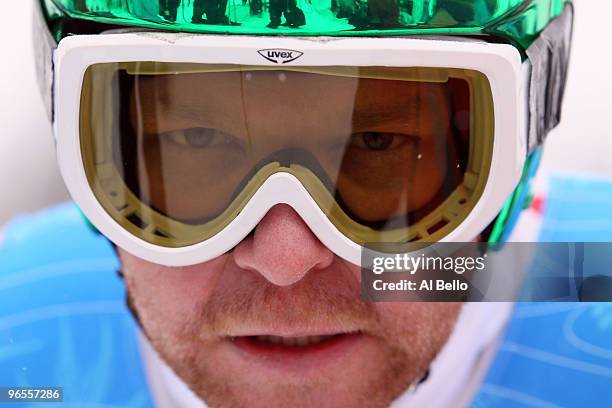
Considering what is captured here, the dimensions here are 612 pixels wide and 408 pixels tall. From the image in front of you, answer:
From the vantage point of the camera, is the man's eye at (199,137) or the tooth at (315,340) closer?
the man's eye at (199,137)

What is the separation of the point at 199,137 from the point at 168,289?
0.78ft

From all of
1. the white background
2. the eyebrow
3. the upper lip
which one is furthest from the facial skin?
the white background

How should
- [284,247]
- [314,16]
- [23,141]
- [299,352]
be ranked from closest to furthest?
1. [314,16]
2. [284,247]
3. [299,352]
4. [23,141]

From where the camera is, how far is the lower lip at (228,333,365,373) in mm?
983

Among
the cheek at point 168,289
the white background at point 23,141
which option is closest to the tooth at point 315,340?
the cheek at point 168,289

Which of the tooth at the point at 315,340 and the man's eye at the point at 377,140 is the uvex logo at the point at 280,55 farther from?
the tooth at the point at 315,340

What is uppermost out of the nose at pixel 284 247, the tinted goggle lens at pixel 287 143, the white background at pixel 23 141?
the tinted goggle lens at pixel 287 143

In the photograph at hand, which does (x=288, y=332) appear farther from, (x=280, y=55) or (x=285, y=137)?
(x=280, y=55)

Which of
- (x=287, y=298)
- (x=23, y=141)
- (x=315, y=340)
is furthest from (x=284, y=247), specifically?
(x=23, y=141)

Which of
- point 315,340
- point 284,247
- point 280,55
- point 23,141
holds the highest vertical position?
point 280,55

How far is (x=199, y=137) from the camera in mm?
872

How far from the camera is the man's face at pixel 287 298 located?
836 millimetres

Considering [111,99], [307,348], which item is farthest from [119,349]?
[111,99]

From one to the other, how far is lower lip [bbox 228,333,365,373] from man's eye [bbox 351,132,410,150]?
0.85 feet
